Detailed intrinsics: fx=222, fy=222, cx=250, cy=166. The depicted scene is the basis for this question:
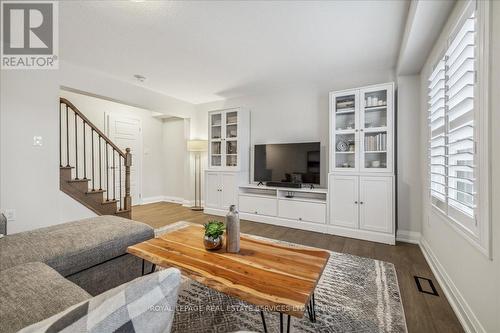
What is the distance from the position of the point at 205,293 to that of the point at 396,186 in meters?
2.91

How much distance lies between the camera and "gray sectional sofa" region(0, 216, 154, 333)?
0.91 m

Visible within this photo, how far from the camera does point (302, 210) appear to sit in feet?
11.9

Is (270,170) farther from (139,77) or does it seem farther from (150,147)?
(150,147)

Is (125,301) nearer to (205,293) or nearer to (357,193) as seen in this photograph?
(205,293)

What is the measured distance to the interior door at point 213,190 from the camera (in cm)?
459

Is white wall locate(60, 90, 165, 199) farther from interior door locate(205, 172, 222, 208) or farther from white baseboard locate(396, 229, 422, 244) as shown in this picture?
white baseboard locate(396, 229, 422, 244)

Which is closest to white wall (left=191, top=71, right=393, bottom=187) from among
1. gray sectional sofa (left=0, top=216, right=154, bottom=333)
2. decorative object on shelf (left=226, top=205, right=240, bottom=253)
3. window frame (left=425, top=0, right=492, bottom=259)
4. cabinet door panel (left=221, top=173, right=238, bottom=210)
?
cabinet door panel (left=221, top=173, right=238, bottom=210)

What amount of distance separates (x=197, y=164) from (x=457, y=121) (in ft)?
15.4

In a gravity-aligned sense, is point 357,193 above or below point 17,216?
above

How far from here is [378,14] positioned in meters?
2.09

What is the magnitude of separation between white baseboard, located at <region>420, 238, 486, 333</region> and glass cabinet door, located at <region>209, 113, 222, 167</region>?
364 cm

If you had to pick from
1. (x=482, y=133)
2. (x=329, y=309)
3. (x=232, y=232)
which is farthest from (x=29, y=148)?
(x=482, y=133)

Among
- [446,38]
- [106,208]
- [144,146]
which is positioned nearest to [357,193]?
[446,38]

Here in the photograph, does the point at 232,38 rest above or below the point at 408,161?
above
